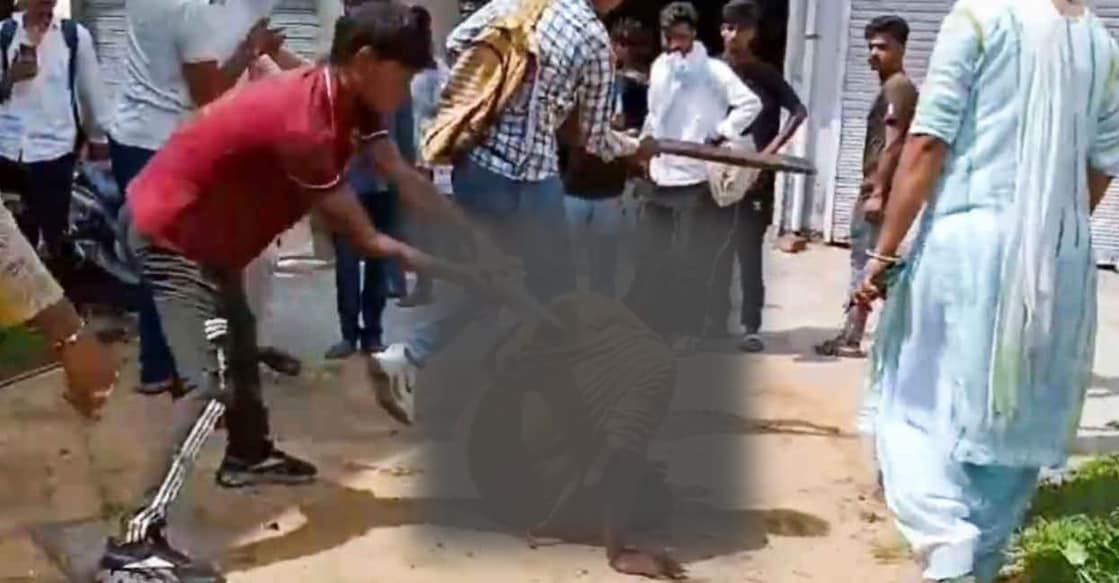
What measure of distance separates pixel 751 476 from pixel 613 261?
178 centimetres

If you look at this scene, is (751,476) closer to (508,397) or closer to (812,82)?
(508,397)

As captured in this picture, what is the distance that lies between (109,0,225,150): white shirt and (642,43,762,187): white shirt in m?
2.31

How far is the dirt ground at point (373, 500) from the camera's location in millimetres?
4949

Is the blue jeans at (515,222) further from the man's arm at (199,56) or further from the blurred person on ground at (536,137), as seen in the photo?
the man's arm at (199,56)

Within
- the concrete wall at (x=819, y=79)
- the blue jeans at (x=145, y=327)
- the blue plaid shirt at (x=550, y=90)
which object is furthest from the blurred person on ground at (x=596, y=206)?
the concrete wall at (x=819, y=79)

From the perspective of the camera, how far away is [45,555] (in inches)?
193

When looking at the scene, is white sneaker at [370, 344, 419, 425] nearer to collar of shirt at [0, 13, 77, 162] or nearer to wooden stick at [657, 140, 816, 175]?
wooden stick at [657, 140, 816, 175]

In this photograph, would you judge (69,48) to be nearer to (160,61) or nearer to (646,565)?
(160,61)

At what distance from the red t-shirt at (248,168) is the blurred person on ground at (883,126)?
2.31 meters

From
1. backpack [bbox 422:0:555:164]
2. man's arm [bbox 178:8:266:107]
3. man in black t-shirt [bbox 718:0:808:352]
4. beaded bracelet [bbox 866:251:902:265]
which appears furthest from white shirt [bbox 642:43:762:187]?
beaded bracelet [bbox 866:251:902:265]

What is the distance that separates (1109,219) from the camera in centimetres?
1098

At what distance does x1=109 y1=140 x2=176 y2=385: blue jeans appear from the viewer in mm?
6461

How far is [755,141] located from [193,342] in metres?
4.06

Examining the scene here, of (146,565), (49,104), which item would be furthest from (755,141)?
(146,565)
